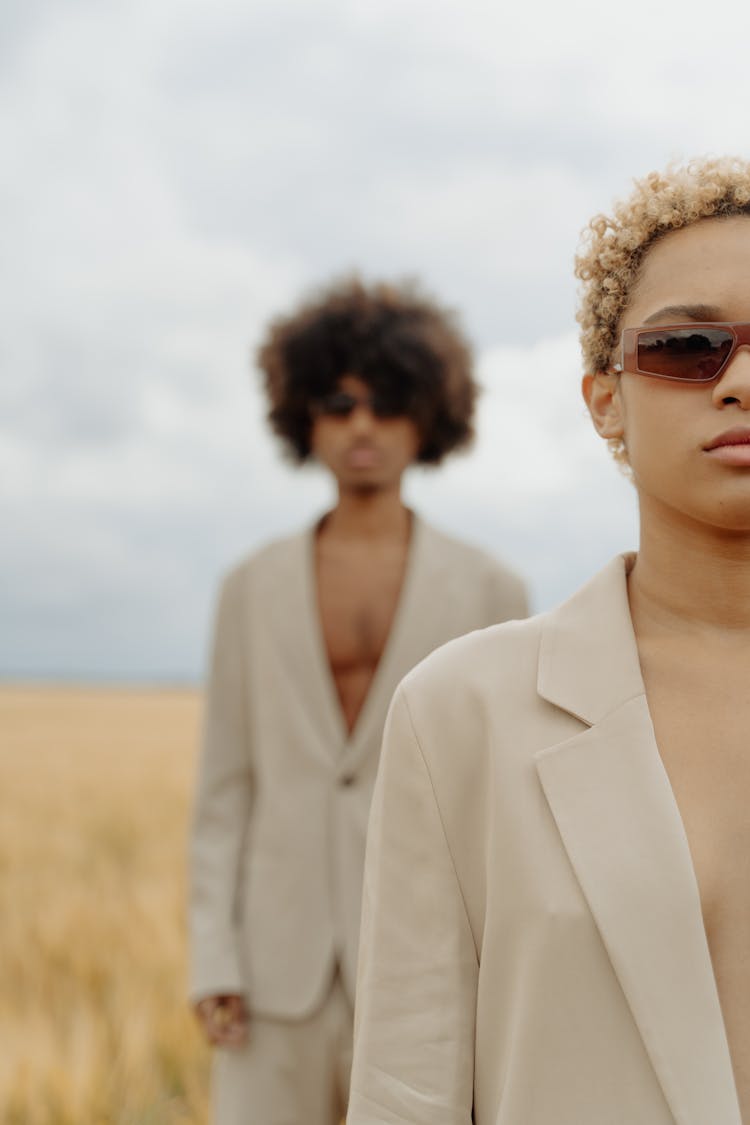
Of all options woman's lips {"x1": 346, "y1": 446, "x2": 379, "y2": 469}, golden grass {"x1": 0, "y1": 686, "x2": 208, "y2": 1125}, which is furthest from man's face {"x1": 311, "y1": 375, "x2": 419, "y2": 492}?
golden grass {"x1": 0, "y1": 686, "x2": 208, "y2": 1125}

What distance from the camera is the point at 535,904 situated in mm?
1685

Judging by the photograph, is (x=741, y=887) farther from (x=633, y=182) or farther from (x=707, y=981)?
(x=633, y=182)

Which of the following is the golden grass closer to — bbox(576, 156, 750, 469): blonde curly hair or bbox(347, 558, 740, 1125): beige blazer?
bbox(347, 558, 740, 1125): beige blazer

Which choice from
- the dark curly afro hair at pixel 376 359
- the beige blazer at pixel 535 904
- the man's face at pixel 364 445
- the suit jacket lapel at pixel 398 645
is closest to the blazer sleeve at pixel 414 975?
the beige blazer at pixel 535 904

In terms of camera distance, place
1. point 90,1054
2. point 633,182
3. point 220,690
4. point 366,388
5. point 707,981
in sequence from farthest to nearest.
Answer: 1. point 90,1054
2. point 366,388
3. point 220,690
4. point 633,182
5. point 707,981

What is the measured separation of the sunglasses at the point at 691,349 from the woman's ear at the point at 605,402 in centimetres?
15

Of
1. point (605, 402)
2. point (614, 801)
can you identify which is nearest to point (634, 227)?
point (605, 402)

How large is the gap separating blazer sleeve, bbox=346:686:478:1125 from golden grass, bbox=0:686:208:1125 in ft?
11.5

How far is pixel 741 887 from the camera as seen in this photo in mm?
1682

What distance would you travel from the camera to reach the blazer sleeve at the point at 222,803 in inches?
137

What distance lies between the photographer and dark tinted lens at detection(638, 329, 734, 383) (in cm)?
170

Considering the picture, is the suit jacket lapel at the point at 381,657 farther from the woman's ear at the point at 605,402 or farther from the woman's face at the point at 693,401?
the woman's face at the point at 693,401

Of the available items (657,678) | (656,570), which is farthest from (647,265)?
(657,678)

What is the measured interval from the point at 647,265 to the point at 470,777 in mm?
729
